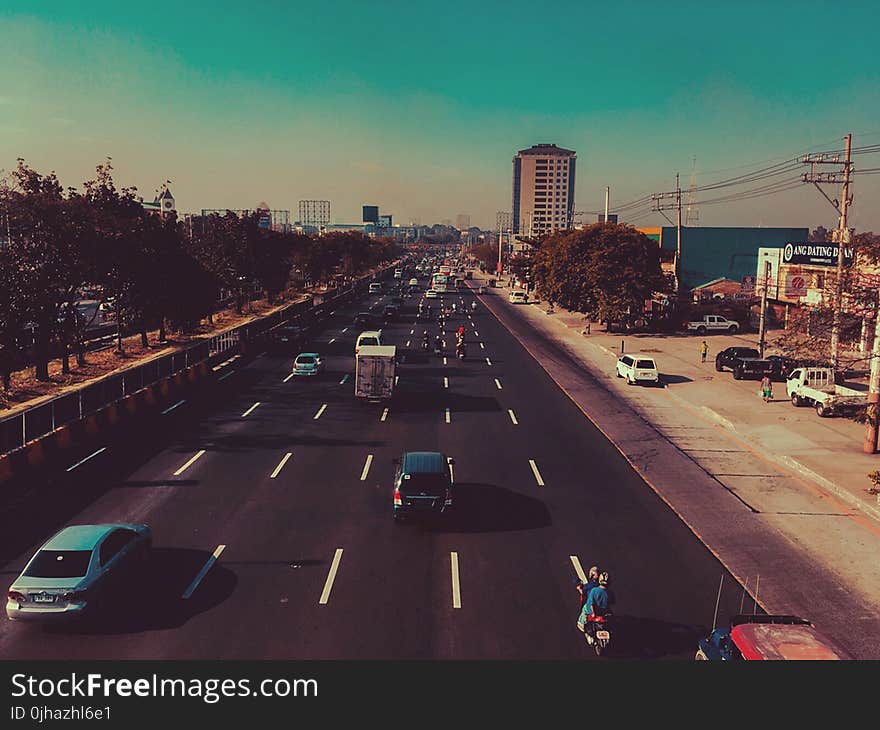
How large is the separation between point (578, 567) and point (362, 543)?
5.56 meters

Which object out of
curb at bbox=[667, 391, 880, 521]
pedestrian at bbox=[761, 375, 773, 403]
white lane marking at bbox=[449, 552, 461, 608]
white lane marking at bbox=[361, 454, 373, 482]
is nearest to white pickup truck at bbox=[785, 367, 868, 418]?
pedestrian at bbox=[761, 375, 773, 403]

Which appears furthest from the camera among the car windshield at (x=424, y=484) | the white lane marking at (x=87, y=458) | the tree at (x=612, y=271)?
the tree at (x=612, y=271)

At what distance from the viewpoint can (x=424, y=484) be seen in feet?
63.3

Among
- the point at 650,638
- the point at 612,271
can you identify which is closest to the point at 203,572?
the point at 650,638

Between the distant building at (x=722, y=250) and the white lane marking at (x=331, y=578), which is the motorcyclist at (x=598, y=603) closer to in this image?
the white lane marking at (x=331, y=578)

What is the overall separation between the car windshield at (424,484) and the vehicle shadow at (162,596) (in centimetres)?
517

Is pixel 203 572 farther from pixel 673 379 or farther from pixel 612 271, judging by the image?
pixel 612 271

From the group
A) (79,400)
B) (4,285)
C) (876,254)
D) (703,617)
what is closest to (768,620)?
(703,617)

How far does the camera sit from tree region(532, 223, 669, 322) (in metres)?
65.8

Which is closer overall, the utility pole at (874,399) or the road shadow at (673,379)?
the utility pole at (874,399)

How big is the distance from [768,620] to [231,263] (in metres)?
72.3

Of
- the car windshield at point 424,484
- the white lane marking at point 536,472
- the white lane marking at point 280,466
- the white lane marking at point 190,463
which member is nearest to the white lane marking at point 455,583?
the car windshield at point 424,484

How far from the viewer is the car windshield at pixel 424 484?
19219 millimetres

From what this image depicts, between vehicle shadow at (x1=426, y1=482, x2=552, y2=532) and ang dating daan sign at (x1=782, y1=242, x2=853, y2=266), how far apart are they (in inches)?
1862
